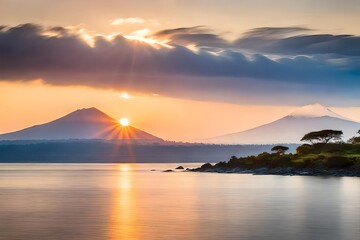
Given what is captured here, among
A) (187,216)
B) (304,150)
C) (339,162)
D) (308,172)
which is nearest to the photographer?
(187,216)

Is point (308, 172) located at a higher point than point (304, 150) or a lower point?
lower

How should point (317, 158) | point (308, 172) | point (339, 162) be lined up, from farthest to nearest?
point (317, 158)
point (308, 172)
point (339, 162)

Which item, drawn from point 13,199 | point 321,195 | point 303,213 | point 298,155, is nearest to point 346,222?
point 303,213

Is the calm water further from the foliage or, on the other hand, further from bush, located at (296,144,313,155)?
bush, located at (296,144,313,155)

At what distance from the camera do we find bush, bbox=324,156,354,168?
160750 mm

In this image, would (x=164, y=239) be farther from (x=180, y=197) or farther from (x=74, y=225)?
(x=180, y=197)

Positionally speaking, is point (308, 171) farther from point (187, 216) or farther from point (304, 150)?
point (187, 216)

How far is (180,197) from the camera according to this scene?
92.4m

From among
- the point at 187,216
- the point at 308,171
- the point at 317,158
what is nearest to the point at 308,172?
the point at 308,171

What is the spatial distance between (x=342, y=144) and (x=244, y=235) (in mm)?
146931

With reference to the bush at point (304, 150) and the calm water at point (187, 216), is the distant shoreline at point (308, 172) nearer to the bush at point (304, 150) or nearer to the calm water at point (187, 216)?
the bush at point (304, 150)

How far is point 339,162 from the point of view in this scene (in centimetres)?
16200

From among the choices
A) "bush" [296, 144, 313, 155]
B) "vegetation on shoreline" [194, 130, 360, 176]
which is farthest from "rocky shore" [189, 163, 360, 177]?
"bush" [296, 144, 313, 155]

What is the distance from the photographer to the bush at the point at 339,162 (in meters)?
161
